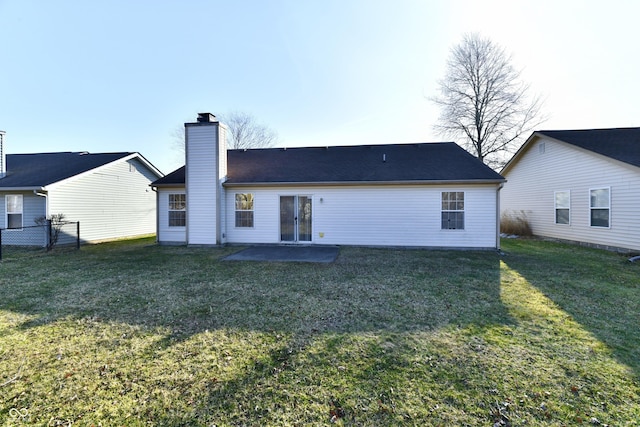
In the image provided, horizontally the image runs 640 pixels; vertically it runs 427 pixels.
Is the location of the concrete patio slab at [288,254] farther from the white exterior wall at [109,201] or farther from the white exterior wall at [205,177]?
the white exterior wall at [109,201]

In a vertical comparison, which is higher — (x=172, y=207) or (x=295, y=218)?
(x=172, y=207)

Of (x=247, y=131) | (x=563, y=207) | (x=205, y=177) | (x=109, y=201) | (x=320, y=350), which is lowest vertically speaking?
(x=320, y=350)

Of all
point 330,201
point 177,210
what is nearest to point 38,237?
point 177,210

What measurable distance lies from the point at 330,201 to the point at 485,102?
18864 millimetres

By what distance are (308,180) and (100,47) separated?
10.8 metres

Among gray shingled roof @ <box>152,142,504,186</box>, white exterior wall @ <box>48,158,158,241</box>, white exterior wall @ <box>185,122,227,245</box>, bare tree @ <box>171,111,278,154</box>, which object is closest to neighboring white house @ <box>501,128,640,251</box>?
gray shingled roof @ <box>152,142,504,186</box>

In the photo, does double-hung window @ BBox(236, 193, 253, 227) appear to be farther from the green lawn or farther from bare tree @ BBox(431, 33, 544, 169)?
bare tree @ BBox(431, 33, 544, 169)

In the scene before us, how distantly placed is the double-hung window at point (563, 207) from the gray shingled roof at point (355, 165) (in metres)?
4.68

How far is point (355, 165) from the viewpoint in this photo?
39.9 ft

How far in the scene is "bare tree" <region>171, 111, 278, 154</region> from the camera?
3284 centimetres

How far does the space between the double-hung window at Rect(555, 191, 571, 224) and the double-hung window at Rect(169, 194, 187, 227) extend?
654 inches

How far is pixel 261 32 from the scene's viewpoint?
1169 cm

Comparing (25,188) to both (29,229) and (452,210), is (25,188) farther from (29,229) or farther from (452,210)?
(452,210)

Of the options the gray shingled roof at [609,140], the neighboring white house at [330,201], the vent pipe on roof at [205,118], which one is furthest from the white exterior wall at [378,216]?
the gray shingled roof at [609,140]
